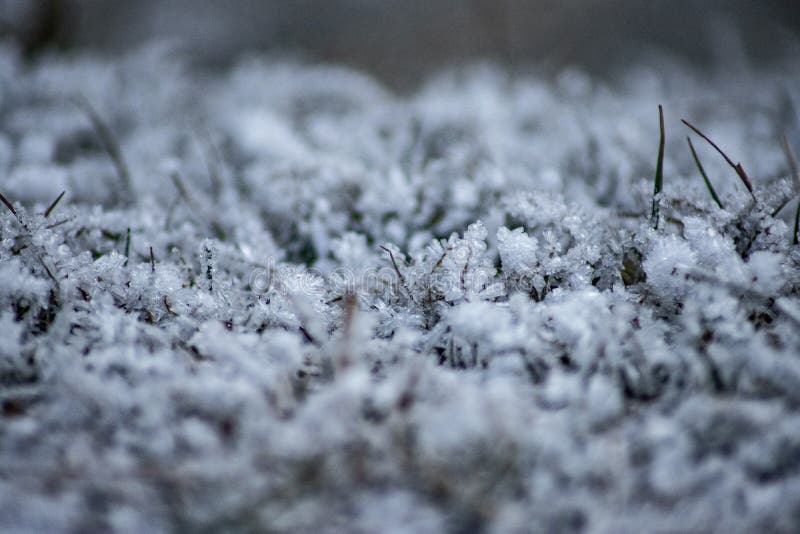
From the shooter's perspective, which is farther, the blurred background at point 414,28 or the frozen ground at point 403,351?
the blurred background at point 414,28

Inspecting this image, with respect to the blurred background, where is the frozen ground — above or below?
below

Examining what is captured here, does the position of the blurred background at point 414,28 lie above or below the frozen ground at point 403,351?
above

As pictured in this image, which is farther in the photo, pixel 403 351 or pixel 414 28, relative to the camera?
pixel 414 28

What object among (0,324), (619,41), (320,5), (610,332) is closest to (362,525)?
(610,332)

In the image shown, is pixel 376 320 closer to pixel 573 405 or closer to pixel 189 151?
pixel 573 405

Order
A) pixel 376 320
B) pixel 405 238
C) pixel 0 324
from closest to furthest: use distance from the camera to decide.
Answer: pixel 0 324
pixel 376 320
pixel 405 238
